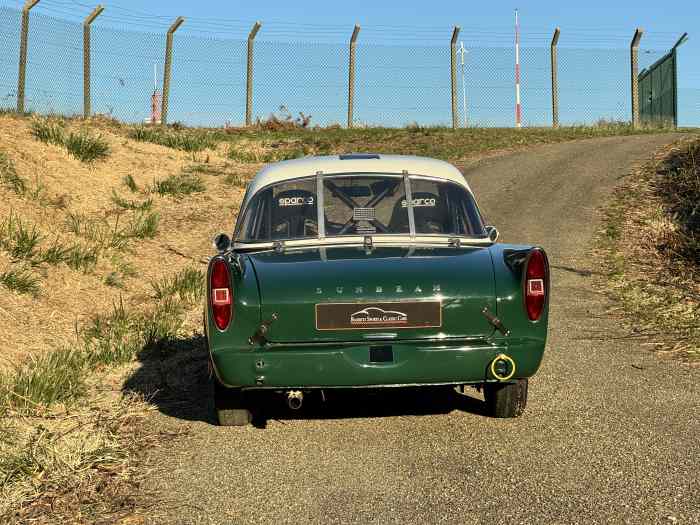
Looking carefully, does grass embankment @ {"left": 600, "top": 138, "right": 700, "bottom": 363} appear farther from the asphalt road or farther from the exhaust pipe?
the exhaust pipe

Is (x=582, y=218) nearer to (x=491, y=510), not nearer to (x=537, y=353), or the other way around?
(x=537, y=353)

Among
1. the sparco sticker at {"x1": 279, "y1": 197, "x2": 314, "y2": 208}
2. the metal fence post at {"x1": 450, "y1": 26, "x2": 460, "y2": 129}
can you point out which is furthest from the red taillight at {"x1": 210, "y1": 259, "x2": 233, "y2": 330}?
the metal fence post at {"x1": 450, "y1": 26, "x2": 460, "y2": 129}

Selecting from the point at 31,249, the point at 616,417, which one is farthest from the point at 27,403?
the point at 31,249

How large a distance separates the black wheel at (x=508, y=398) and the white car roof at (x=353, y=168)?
1539mm

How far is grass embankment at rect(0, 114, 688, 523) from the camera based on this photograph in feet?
17.8

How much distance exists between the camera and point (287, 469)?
5.40m

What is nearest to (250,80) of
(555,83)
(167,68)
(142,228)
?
(167,68)

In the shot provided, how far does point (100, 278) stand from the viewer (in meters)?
12.0

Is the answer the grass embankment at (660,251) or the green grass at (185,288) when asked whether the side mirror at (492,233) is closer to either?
the grass embankment at (660,251)

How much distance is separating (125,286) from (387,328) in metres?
6.93

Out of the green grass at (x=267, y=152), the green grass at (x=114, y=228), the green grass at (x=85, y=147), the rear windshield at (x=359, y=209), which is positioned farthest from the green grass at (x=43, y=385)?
the green grass at (x=267, y=152)

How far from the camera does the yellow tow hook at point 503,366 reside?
5.72 m

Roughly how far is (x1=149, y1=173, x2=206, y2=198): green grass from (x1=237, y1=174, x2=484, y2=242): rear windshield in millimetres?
10896

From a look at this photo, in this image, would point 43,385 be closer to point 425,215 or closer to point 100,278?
point 425,215
